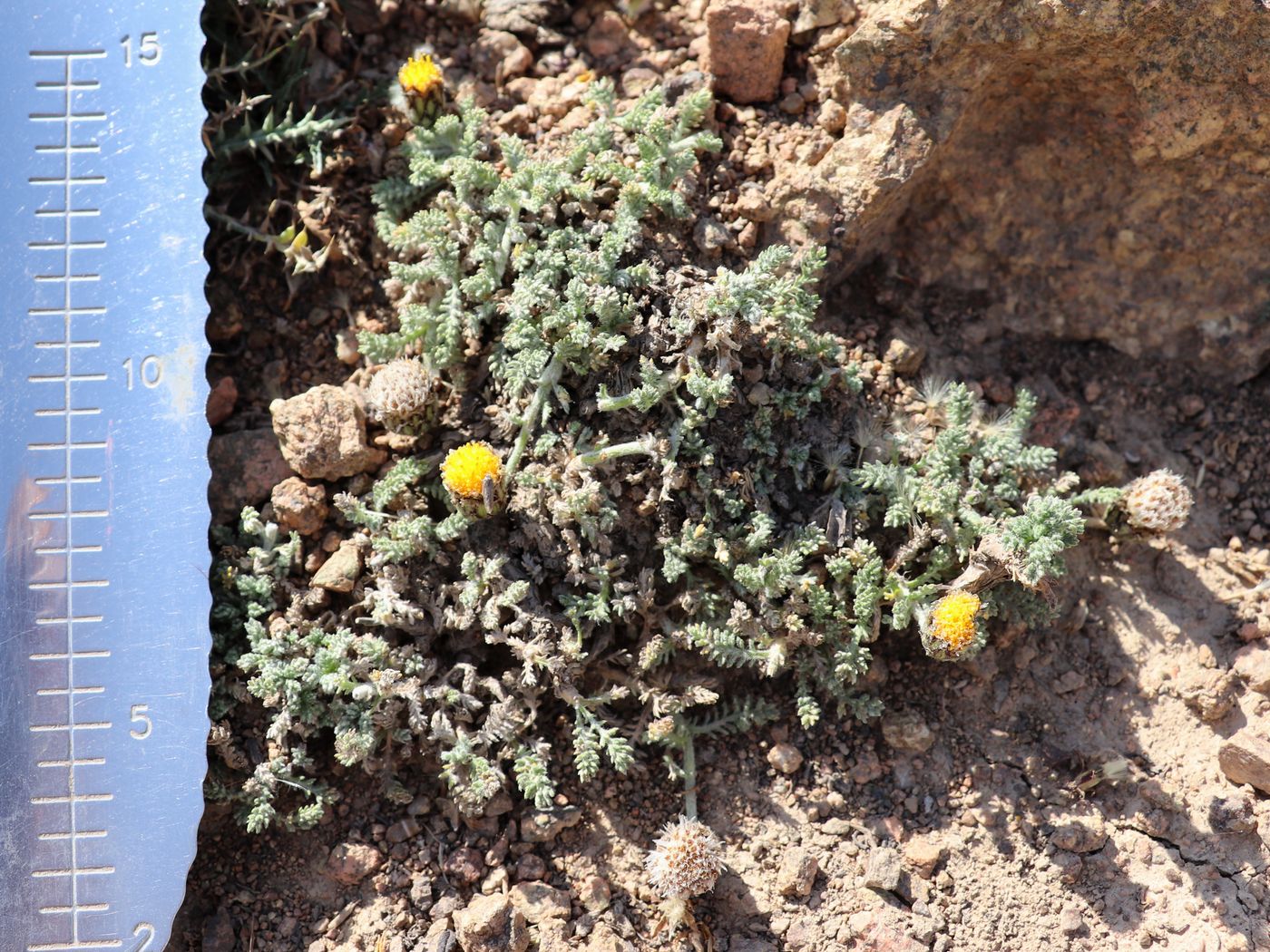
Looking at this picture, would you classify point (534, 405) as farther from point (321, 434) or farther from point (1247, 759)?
point (1247, 759)

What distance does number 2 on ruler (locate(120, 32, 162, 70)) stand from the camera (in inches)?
132

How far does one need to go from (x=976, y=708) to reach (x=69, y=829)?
2.73 meters

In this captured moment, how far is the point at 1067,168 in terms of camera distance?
3713mm

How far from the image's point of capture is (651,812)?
3.38m

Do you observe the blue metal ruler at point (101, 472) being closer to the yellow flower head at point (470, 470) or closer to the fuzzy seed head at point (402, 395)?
the fuzzy seed head at point (402, 395)

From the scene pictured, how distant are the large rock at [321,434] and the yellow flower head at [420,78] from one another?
3.38 feet

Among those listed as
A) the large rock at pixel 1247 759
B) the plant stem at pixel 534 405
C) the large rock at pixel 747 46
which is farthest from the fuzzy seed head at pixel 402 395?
the large rock at pixel 1247 759

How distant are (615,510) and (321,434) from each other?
3.13 feet

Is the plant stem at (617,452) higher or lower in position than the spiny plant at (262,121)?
lower

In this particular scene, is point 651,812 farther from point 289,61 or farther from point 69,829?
point 289,61

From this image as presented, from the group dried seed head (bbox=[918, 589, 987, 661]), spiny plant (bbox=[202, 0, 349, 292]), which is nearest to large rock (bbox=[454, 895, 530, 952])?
dried seed head (bbox=[918, 589, 987, 661])

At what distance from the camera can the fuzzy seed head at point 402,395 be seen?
3320mm

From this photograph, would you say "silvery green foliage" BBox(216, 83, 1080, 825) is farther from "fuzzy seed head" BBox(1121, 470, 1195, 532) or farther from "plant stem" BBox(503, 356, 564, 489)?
"fuzzy seed head" BBox(1121, 470, 1195, 532)

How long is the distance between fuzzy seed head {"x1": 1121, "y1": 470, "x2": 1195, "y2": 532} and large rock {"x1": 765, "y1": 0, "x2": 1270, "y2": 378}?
24.8 inches
